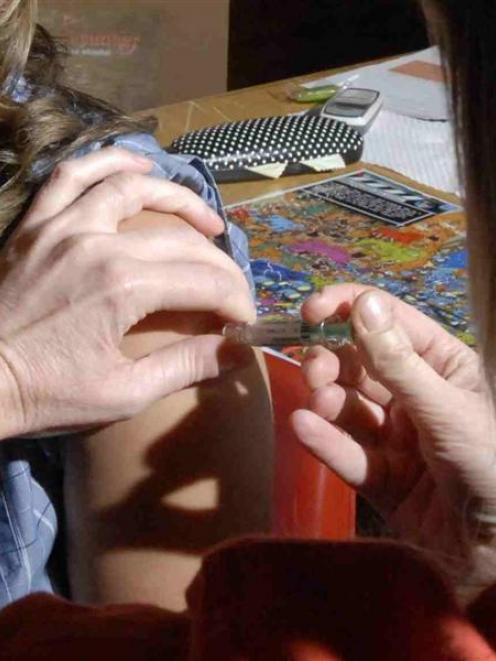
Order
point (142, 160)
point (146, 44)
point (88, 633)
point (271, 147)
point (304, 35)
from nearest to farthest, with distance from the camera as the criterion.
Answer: point (88, 633) → point (142, 160) → point (271, 147) → point (146, 44) → point (304, 35)

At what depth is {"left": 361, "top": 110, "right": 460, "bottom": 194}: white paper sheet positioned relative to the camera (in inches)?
57.3

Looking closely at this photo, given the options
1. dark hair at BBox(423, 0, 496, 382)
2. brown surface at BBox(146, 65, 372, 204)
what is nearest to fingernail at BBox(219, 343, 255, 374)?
dark hair at BBox(423, 0, 496, 382)

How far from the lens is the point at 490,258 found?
0.47 m

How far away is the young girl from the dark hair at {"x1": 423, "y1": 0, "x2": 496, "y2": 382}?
379 mm

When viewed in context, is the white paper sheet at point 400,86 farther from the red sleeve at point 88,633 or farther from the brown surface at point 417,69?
the red sleeve at point 88,633

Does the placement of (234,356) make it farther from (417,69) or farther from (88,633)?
(417,69)

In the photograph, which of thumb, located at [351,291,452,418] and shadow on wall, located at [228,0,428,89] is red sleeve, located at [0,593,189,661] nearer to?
thumb, located at [351,291,452,418]

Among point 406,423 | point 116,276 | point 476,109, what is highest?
point 476,109

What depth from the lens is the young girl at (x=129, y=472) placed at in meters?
0.85

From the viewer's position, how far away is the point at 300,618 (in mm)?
519

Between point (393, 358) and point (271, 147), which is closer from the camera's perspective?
point (393, 358)

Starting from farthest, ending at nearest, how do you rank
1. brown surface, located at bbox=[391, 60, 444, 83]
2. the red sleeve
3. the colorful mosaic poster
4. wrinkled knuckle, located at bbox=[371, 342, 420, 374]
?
brown surface, located at bbox=[391, 60, 444, 83] → the colorful mosaic poster → wrinkled knuckle, located at bbox=[371, 342, 420, 374] → the red sleeve

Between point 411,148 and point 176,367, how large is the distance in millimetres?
839

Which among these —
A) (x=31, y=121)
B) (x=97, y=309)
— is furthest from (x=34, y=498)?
(x=31, y=121)
